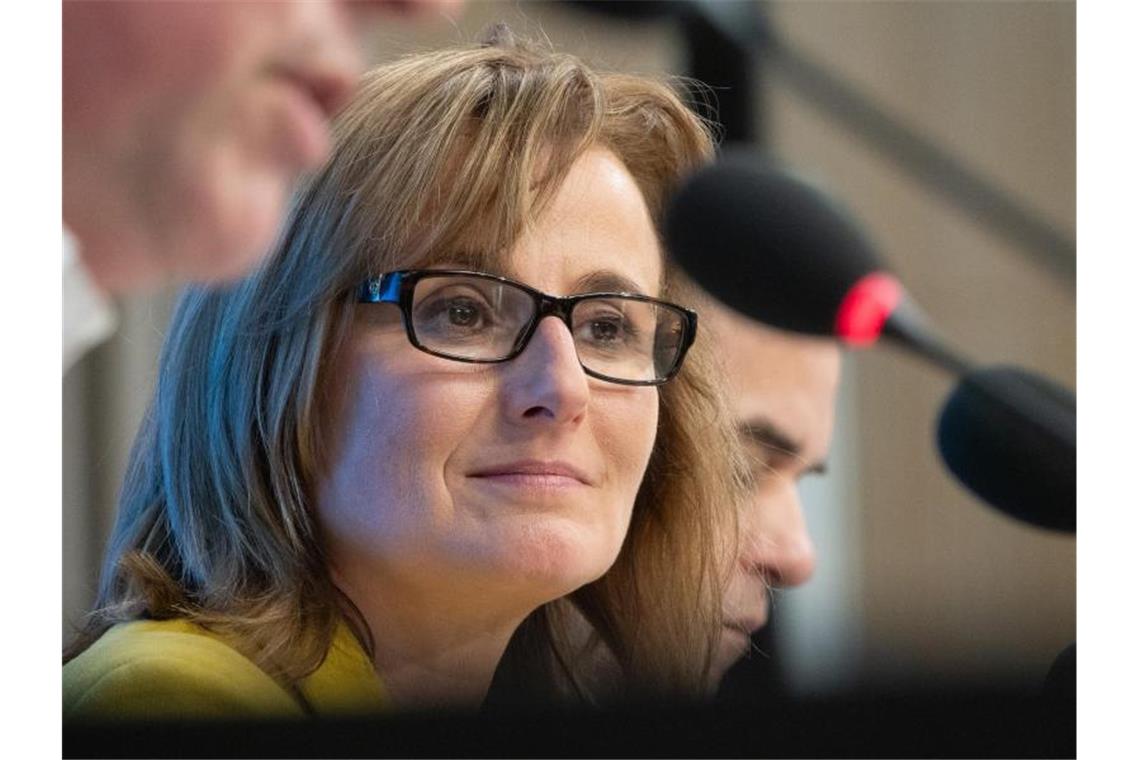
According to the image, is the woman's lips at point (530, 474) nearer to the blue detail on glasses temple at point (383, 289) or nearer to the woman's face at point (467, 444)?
the woman's face at point (467, 444)

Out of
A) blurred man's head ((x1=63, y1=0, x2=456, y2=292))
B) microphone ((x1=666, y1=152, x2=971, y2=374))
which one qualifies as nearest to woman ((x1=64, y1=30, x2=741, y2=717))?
microphone ((x1=666, y1=152, x2=971, y2=374))

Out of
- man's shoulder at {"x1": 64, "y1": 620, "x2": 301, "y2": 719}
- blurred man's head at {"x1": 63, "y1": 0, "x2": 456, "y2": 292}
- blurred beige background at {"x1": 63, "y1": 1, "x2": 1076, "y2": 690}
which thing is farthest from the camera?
blurred beige background at {"x1": 63, "y1": 1, "x2": 1076, "y2": 690}

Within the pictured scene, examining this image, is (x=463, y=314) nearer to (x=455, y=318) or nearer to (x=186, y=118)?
(x=455, y=318)

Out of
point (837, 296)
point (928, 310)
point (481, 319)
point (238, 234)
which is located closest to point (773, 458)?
point (928, 310)

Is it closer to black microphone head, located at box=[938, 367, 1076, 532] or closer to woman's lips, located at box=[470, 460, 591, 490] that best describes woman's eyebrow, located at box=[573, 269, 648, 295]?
woman's lips, located at box=[470, 460, 591, 490]

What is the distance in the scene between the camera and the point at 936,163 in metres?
1.18

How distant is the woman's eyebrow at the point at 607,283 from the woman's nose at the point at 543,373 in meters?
0.03

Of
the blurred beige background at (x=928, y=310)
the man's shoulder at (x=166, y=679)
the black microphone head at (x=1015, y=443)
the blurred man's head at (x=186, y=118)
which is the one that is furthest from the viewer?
the blurred beige background at (x=928, y=310)

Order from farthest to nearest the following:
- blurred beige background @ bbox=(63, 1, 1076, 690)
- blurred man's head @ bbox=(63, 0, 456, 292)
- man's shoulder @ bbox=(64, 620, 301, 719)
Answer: blurred beige background @ bbox=(63, 1, 1076, 690)
man's shoulder @ bbox=(64, 620, 301, 719)
blurred man's head @ bbox=(63, 0, 456, 292)

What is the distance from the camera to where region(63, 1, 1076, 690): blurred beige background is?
113 centimetres

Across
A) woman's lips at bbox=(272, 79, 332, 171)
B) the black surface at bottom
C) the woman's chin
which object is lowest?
the black surface at bottom

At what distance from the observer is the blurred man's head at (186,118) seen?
79cm

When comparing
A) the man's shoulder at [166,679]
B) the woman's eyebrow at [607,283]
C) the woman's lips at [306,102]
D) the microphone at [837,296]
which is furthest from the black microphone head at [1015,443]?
the man's shoulder at [166,679]
